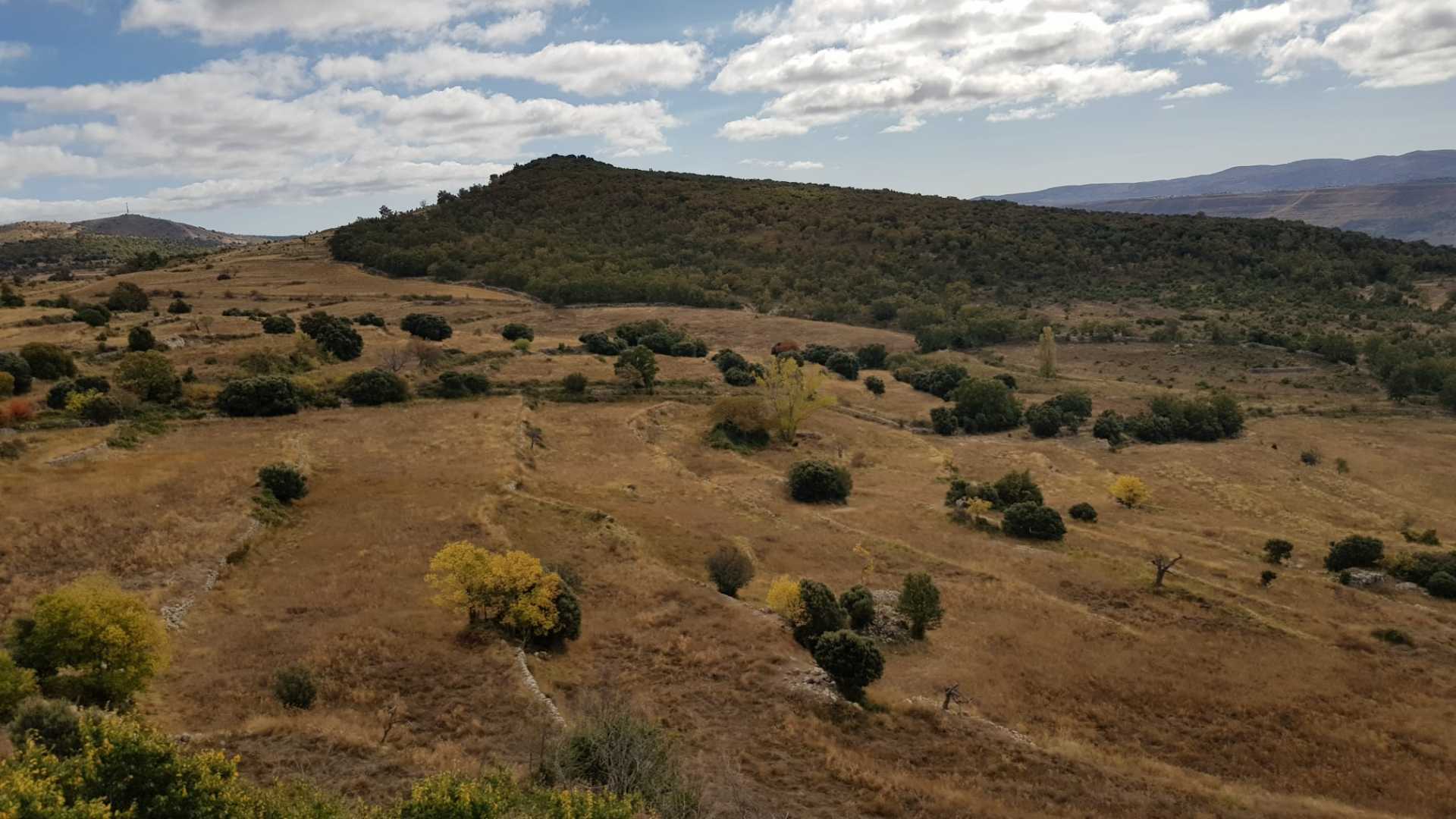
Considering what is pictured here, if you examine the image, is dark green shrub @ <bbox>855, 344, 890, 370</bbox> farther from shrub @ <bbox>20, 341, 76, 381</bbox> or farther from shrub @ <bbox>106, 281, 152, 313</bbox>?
shrub @ <bbox>106, 281, 152, 313</bbox>

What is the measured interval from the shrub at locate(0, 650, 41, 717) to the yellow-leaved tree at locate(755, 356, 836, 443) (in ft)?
160

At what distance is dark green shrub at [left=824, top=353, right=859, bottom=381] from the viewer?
8406cm

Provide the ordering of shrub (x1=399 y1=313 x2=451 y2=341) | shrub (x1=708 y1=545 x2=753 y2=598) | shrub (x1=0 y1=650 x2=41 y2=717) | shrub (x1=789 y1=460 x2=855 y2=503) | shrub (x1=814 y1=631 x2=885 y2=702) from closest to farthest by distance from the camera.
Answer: shrub (x1=0 y1=650 x2=41 y2=717) < shrub (x1=814 y1=631 x2=885 y2=702) < shrub (x1=708 y1=545 x2=753 y2=598) < shrub (x1=789 y1=460 x2=855 y2=503) < shrub (x1=399 y1=313 x2=451 y2=341)

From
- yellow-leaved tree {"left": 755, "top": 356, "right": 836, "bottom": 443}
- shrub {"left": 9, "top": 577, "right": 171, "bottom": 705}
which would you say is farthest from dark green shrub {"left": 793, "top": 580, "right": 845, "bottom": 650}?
yellow-leaved tree {"left": 755, "top": 356, "right": 836, "bottom": 443}

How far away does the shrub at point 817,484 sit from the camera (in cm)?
4878

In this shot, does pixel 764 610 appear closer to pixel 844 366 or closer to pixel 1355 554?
pixel 1355 554

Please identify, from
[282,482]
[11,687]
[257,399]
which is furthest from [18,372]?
[11,687]

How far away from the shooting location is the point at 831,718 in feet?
75.6

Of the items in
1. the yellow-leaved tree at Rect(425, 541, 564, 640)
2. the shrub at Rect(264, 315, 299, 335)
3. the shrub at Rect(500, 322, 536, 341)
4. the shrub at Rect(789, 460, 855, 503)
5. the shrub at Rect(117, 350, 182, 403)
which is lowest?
the shrub at Rect(789, 460, 855, 503)

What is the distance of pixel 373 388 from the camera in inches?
2219

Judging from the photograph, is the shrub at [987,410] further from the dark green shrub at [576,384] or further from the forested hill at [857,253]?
the forested hill at [857,253]

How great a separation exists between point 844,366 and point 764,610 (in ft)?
184

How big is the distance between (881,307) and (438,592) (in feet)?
326

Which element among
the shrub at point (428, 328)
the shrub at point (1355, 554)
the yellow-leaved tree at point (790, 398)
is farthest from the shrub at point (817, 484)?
the shrub at point (428, 328)
